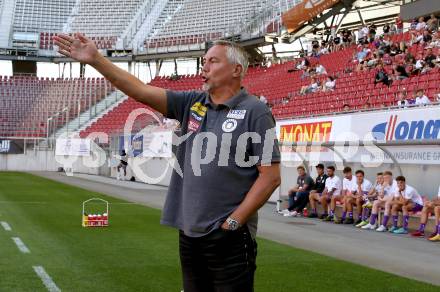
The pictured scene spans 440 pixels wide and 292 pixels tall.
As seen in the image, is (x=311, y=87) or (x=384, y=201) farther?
(x=311, y=87)

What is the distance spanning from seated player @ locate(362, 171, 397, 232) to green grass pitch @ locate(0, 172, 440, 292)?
4011 mm

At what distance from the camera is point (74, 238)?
40.3 feet

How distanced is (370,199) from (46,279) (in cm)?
999

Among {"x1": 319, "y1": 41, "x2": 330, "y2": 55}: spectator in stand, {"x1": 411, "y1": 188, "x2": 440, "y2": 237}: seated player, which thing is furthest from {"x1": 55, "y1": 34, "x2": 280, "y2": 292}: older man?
{"x1": 319, "y1": 41, "x2": 330, "y2": 55}: spectator in stand

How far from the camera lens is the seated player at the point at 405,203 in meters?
15.0

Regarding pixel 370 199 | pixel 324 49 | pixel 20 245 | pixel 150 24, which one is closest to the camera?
pixel 20 245

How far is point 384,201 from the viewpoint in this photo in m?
15.5

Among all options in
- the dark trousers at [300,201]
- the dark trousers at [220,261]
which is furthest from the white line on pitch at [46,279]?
the dark trousers at [300,201]

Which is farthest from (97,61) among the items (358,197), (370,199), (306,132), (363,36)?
(363,36)

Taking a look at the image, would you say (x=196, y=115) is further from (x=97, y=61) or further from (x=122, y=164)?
(x=122, y=164)

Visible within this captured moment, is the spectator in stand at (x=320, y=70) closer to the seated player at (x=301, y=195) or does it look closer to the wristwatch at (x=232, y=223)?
the seated player at (x=301, y=195)

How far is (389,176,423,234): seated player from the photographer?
15031 millimetres

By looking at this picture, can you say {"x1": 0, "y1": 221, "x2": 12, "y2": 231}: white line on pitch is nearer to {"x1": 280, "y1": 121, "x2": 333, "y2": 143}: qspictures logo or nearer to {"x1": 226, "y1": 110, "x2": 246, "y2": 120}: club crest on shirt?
{"x1": 280, "y1": 121, "x2": 333, "y2": 143}: qspictures logo

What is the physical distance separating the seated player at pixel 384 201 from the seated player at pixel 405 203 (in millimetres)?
153
